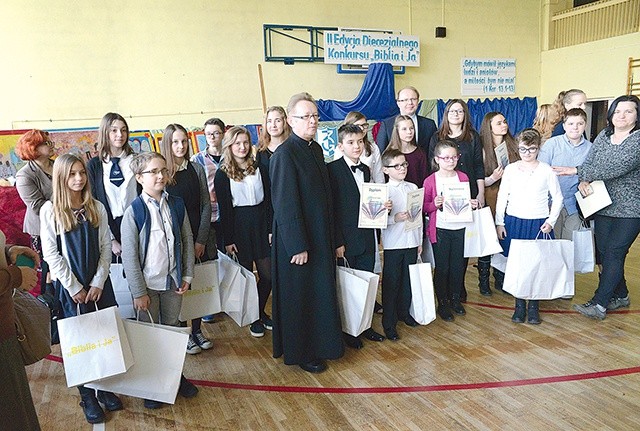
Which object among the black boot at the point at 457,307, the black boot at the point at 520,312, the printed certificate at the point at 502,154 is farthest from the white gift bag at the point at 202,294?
the printed certificate at the point at 502,154

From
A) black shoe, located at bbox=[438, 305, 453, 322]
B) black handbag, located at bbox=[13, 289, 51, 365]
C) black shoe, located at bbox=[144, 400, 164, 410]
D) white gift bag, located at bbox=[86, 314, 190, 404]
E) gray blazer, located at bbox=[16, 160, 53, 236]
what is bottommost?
black shoe, located at bbox=[144, 400, 164, 410]

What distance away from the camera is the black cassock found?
2859mm

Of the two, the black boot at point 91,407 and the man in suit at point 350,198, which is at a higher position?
the man in suit at point 350,198

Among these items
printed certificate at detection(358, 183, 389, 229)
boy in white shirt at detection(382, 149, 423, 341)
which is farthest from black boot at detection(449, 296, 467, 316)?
printed certificate at detection(358, 183, 389, 229)

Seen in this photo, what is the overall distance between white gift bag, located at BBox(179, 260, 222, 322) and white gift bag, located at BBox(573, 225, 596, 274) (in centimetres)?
279

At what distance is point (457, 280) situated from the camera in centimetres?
385

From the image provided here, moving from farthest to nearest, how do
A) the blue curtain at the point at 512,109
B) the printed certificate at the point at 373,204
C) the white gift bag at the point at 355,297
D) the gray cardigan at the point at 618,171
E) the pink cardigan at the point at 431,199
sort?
the blue curtain at the point at 512,109 < the pink cardigan at the point at 431,199 < the gray cardigan at the point at 618,171 < the printed certificate at the point at 373,204 < the white gift bag at the point at 355,297

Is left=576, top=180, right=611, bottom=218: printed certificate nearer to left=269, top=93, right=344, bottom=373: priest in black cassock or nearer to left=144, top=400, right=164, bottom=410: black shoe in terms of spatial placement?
left=269, top=93, right=344, bottom=373: priest in black cassock

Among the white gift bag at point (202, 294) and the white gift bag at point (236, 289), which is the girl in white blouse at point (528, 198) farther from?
the white gift bag at point (202, 294)

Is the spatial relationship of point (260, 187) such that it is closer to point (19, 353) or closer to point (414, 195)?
point (414, 195)

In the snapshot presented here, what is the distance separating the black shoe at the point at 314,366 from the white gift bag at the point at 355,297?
0.91 feet

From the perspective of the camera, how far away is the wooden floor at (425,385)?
8.26 ft

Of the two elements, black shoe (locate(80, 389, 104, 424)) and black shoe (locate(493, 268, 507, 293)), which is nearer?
black shoe (locate(80, 389, 104, 424))

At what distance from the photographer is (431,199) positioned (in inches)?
145
